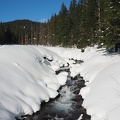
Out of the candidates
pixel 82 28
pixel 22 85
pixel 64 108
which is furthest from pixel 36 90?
pixel 82 28

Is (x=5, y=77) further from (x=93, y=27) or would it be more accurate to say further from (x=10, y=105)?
(x=93, y=27)

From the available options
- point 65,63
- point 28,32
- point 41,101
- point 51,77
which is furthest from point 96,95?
point 28,32

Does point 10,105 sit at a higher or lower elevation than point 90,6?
lower

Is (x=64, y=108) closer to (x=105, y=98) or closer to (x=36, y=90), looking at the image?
(x=36, y=90)

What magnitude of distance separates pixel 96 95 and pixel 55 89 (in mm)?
4849

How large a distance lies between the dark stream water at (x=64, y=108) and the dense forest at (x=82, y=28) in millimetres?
5709

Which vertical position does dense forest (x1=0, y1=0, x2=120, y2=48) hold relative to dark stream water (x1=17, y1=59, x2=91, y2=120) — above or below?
above

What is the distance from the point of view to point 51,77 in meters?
20.5

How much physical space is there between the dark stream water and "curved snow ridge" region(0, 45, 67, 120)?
1.34 feet

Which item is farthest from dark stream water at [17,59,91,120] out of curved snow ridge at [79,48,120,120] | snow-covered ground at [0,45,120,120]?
curved snow ridge at [79,48,120,120]

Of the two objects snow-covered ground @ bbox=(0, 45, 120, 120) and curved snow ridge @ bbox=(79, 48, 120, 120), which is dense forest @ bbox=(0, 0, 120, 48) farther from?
curved snow ridge @ bbox=(79, 48, 120, 120)

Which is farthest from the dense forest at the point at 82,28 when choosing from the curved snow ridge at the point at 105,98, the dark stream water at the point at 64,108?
the dark stream water at the point at 64,108

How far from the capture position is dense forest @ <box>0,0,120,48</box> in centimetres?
1992

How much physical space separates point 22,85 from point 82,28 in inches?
1169
